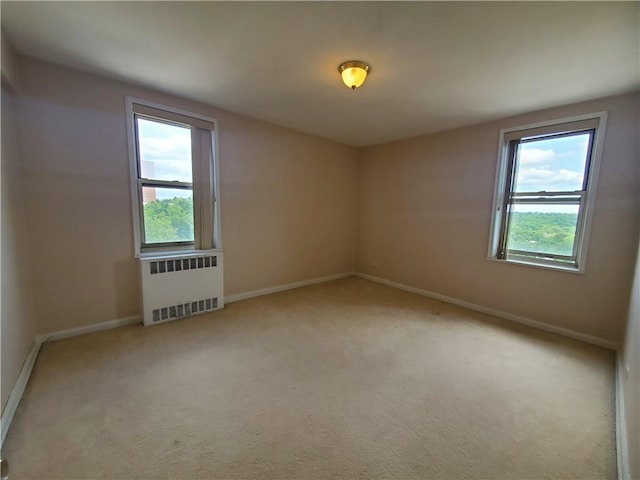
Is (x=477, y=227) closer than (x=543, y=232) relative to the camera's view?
A: No

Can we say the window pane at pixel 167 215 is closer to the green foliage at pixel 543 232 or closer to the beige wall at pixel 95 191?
the beige wall at pixel 95 191

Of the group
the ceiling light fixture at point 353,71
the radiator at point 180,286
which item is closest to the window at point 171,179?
the radiator at point 180,286

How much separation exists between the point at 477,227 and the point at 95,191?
4461 millimetres

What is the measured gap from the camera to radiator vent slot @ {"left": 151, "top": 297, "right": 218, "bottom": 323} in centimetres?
298

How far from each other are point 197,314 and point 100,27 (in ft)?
9.02

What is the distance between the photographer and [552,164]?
3.08 metres

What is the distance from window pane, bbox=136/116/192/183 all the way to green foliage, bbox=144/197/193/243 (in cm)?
29

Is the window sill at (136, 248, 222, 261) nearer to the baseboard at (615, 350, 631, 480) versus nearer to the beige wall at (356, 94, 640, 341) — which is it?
the beige wall at (356, 94, 640, 341)

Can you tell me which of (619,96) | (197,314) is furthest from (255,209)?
(619,96)

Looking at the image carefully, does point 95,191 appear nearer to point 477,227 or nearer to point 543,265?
point 477,227

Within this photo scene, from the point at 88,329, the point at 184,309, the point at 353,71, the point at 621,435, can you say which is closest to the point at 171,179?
the point at 184,309

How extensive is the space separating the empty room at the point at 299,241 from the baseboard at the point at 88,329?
0.02 metres

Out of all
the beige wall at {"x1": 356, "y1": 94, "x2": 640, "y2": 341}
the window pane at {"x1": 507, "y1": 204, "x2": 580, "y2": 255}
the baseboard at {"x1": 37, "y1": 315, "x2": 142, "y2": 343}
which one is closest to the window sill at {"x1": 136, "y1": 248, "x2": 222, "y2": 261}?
the baseboard at {"x1": 37, "y1": 315, "x2": 142, "y2": 343}

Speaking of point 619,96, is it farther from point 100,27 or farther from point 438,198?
point 100,27
